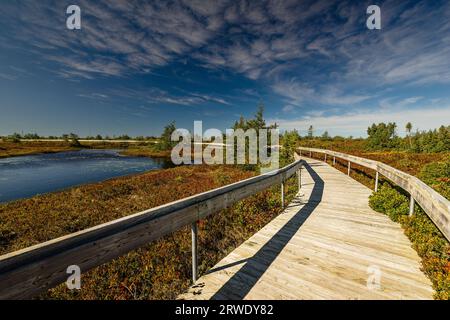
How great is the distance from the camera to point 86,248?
6.79 ft

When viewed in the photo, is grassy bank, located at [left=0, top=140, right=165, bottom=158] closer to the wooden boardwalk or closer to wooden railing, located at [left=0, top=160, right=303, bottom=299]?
the wooden boardwalk

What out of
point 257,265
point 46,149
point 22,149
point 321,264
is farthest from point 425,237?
point 22,149

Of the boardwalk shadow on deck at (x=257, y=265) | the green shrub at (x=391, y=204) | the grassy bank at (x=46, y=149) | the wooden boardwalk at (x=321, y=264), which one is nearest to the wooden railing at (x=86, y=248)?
the boardwalk shadow on deck at (x=257, y=265)

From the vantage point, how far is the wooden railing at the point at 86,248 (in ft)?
5.25

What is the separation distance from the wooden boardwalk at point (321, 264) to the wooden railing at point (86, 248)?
812 millimetres

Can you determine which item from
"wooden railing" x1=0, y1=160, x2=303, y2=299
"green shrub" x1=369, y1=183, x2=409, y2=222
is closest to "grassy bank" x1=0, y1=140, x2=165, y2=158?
"green shrub" x1=369, y1=183, x2=409, y2=222

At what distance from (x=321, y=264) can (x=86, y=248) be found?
366 centimetres

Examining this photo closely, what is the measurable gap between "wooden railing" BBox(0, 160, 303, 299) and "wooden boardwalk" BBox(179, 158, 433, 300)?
0.81 m

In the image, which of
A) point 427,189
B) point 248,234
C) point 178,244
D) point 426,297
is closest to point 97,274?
point 178,244

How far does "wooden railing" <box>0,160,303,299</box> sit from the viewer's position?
5.25ft

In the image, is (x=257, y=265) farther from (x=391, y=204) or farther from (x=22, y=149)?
(x=22, y=149)
